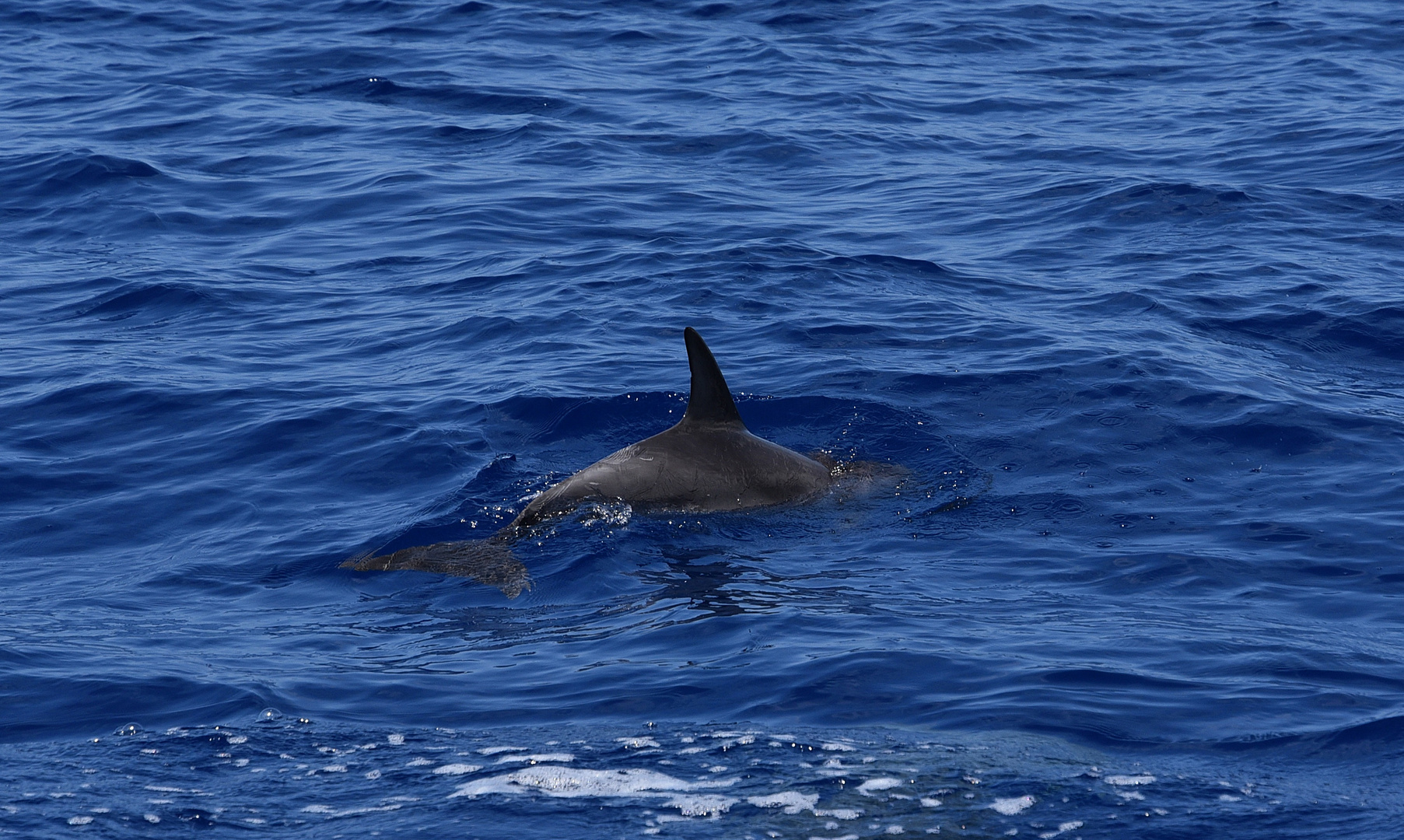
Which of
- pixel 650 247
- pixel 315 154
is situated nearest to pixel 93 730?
pixel 650 247

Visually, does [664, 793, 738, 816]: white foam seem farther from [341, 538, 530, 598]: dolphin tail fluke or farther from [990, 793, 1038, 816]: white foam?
[341, 538, 530, 598]: dolphin tail fluke

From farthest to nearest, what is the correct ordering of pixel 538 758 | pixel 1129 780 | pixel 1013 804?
pixel 538 758, pixel 1129 780, pixel 1013 804

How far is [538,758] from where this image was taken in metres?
8.06

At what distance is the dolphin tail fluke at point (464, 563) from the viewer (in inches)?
421

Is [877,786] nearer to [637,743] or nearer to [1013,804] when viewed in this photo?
[1013,804]

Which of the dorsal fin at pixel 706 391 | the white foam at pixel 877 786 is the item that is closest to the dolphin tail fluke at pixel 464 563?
the dorsal fin at pixel 706 391

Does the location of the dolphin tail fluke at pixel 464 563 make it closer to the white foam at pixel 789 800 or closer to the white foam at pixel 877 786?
the white foam at pixel 789 800

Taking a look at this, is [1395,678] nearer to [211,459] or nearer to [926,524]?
[926,524]

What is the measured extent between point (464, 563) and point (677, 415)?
12.2ft

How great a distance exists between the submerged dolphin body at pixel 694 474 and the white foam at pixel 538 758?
320 cm

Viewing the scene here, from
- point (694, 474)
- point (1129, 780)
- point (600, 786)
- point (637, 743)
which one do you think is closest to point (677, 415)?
point (694, 474)

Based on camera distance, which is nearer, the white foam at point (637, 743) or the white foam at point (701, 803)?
the white foam at point (701, 803)

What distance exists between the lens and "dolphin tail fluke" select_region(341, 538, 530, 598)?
10688mm

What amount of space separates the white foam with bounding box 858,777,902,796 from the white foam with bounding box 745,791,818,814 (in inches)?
9.4
